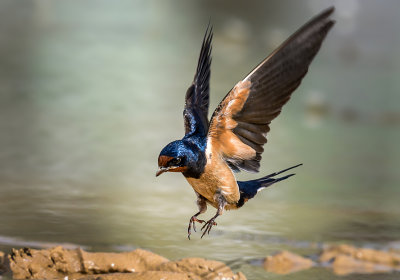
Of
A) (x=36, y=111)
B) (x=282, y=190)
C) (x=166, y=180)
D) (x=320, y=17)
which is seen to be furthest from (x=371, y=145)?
(x=320, y=17)

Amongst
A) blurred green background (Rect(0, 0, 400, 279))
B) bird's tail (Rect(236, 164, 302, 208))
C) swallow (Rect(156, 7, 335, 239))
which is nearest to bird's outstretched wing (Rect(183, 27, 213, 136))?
swallow (Rect(156, 7, 335, 239))

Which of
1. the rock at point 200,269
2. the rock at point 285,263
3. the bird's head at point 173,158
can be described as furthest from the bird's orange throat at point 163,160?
the rock at point 285,263

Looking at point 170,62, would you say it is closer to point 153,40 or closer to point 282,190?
point 153,40

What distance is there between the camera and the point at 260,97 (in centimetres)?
326

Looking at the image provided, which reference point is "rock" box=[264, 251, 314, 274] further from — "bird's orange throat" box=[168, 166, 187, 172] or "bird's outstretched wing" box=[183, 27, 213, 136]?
"bird's orange throat" box=[168, 166, 187, 172]

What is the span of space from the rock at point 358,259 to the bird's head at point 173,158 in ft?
4.63

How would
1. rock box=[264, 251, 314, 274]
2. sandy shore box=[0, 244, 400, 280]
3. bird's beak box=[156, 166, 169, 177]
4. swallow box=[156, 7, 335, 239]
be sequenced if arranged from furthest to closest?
rock box=[264, 251, 314, 274]
sandy shore box=[0, 244, 400, 280]
swallow box=[156, 7, 335, 239]
bird's beak box=[156, 166, 169, 177]

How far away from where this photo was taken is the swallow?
3.08 metres

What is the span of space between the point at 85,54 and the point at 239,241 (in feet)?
24.6

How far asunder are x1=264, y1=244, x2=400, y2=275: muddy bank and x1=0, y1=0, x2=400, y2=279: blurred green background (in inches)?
4.0

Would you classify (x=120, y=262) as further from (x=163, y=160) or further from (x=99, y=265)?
(x=163, y=160)

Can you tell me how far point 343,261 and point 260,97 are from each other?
136cm

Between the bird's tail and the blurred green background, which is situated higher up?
the blurred green background

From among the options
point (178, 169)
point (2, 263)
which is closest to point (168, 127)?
point (2, 263)
